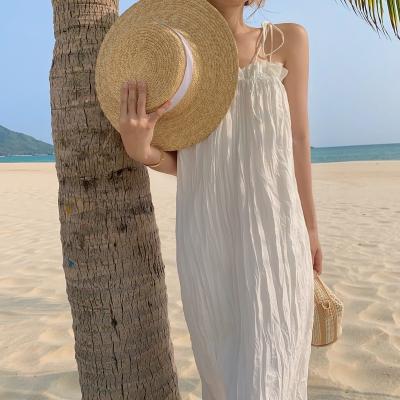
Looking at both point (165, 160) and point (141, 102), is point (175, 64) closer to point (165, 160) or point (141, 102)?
point (141, 102)

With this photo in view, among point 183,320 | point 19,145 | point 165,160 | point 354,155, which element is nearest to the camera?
point 165,160

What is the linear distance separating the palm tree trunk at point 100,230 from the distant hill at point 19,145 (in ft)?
410

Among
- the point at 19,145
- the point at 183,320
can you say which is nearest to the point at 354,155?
the point at 183,320

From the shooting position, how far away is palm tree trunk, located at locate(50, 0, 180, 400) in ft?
5.65

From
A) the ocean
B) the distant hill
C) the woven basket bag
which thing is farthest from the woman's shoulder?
the distant hill

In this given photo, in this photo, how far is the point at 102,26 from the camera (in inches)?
68.9

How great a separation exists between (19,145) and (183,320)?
13798cm

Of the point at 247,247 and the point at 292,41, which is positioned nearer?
the point at 247,247

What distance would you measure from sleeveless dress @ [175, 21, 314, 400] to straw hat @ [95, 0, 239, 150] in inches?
2.8

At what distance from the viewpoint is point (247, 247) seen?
5.49 feet

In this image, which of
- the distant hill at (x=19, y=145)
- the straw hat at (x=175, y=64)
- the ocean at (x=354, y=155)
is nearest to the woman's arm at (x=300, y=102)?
the straw hat at (x=175, y=64)

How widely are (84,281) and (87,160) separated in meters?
0.40

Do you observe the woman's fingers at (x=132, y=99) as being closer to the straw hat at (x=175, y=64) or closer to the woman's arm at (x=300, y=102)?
the straw hat at (x=175, y=64)

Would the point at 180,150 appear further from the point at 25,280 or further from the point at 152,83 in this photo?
the point at 25,280
